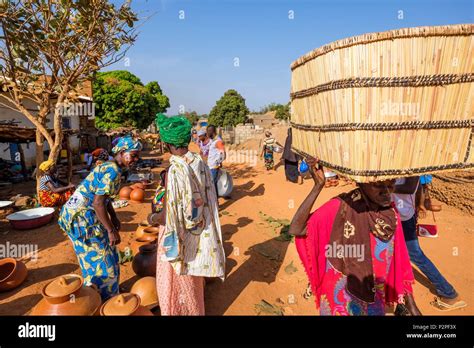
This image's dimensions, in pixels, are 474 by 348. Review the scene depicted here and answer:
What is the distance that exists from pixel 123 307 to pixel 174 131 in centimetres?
160

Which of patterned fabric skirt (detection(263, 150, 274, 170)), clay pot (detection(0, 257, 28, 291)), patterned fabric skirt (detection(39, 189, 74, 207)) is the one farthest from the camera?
patterned fabric skirt (detection(263, 150, 274, 170))

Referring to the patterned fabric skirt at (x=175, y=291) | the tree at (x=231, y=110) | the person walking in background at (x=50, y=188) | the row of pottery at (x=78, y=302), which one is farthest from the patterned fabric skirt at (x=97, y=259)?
the tree at (x=231, y=110)

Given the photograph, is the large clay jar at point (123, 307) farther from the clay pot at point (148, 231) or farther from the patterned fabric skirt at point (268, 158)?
the patterned fabric skirt at point (268, 158)

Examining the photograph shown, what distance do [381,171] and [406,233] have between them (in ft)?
7.11

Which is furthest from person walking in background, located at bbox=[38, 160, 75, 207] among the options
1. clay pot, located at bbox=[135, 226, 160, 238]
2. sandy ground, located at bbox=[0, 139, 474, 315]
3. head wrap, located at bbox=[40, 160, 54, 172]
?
clay pot, located at bbox=[135, 226, 160, 238]

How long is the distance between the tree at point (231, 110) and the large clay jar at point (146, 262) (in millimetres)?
33300

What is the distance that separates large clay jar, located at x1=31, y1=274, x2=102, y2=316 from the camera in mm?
2357

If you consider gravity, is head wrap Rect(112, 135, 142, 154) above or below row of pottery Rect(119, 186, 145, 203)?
above

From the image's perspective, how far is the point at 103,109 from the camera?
2217 cm

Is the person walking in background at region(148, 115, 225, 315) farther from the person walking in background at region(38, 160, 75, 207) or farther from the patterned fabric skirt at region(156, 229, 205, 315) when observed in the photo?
the person walking in background at region(38, 160, 75, 207)

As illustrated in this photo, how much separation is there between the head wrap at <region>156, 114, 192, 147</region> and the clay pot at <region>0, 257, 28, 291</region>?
3122 millimetres
